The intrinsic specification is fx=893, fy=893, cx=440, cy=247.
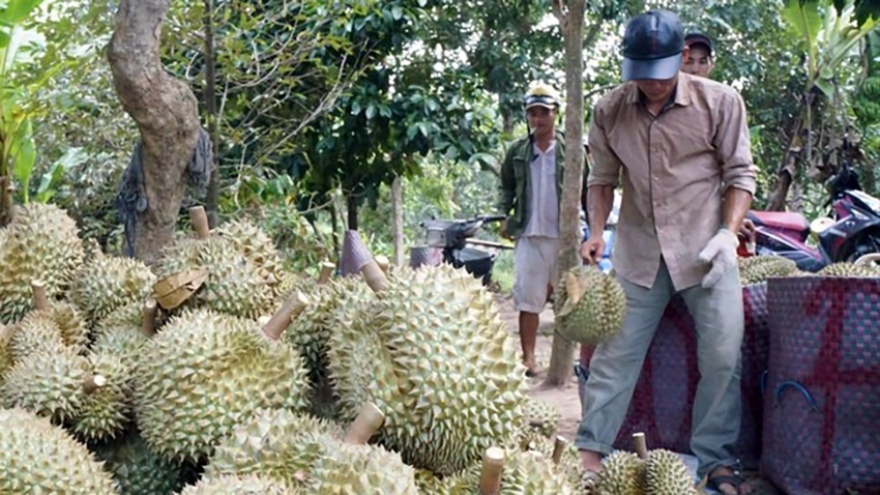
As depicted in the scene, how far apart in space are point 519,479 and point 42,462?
638mm

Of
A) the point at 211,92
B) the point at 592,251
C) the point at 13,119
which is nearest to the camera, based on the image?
the point at 13,119

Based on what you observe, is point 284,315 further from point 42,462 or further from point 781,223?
point 781,223

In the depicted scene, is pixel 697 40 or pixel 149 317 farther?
pixel 697 40

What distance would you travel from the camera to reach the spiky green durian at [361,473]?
1108mm

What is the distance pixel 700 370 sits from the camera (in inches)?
127

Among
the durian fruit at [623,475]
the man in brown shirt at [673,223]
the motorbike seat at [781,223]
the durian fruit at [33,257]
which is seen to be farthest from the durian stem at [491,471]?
the motorbike seat at [781,223]

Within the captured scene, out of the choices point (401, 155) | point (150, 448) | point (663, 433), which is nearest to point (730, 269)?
point (663, 433)

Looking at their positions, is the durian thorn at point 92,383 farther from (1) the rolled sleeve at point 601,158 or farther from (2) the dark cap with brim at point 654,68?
(1) the rolled sleeve at point 601,158

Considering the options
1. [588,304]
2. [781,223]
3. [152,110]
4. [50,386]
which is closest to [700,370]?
[588,304]

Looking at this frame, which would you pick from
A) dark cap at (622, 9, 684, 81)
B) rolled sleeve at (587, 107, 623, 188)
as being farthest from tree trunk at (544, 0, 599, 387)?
dark cap at (622, 9, 684, 81)

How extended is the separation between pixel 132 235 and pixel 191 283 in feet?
3.19

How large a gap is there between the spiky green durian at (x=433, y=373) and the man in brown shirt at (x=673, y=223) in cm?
181

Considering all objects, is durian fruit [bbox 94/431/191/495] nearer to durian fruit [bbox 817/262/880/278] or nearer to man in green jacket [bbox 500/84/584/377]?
durian fruit [bbox 817/262/880/278]

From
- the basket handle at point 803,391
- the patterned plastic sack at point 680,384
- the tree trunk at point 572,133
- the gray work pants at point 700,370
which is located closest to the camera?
the basket handle at point 803,391
